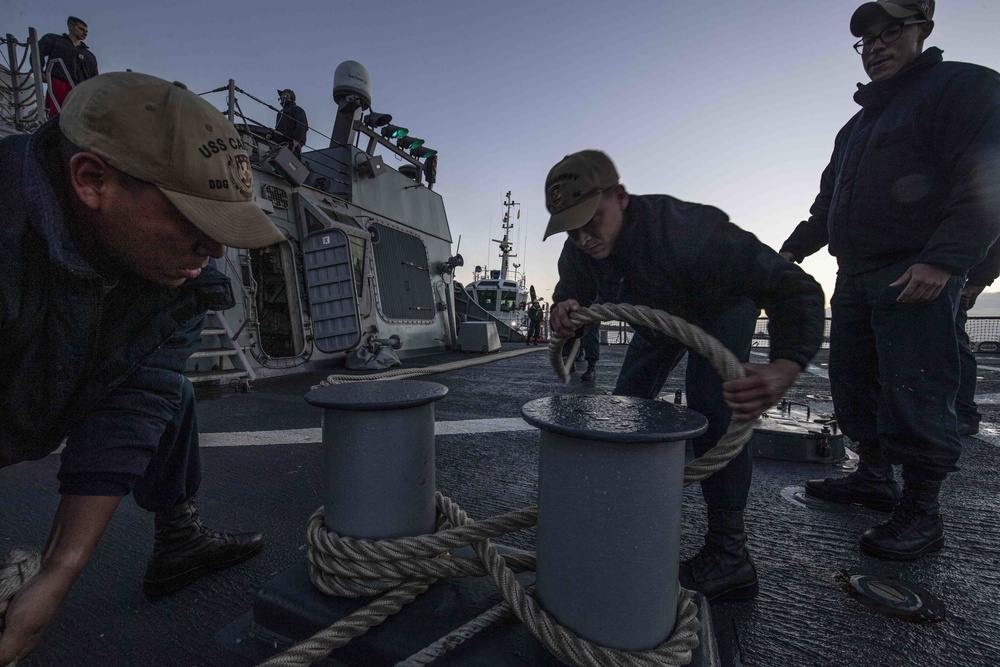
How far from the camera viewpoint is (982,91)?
4.68ft

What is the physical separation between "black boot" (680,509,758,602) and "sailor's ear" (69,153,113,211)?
5.32 ft

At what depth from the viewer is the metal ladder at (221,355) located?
4645 mm

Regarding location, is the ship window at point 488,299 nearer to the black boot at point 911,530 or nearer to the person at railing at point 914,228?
the person at railing at point 914,228

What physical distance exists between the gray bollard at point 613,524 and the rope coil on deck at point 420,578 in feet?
0.12

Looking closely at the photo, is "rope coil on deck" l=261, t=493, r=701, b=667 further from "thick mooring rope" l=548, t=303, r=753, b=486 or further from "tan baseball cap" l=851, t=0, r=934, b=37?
"tan baseball cap" l=851, t=0, r=934, b=37

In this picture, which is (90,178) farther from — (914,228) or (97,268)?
(914,228)

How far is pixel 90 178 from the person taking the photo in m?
0.77

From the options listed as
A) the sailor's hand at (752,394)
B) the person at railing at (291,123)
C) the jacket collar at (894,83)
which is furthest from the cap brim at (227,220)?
the person at railing at (291,123)

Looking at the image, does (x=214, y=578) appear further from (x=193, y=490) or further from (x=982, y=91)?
(x=982, y=91)

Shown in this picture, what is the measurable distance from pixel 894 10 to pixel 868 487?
5.86 ft

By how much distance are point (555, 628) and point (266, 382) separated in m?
5.24

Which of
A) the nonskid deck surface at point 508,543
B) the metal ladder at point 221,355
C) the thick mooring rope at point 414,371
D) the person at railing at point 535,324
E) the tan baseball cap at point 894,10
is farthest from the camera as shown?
the person at railing at point 535,324

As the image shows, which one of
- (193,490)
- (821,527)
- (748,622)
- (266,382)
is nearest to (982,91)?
(821,527)

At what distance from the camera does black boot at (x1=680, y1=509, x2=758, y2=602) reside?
1.23 m
